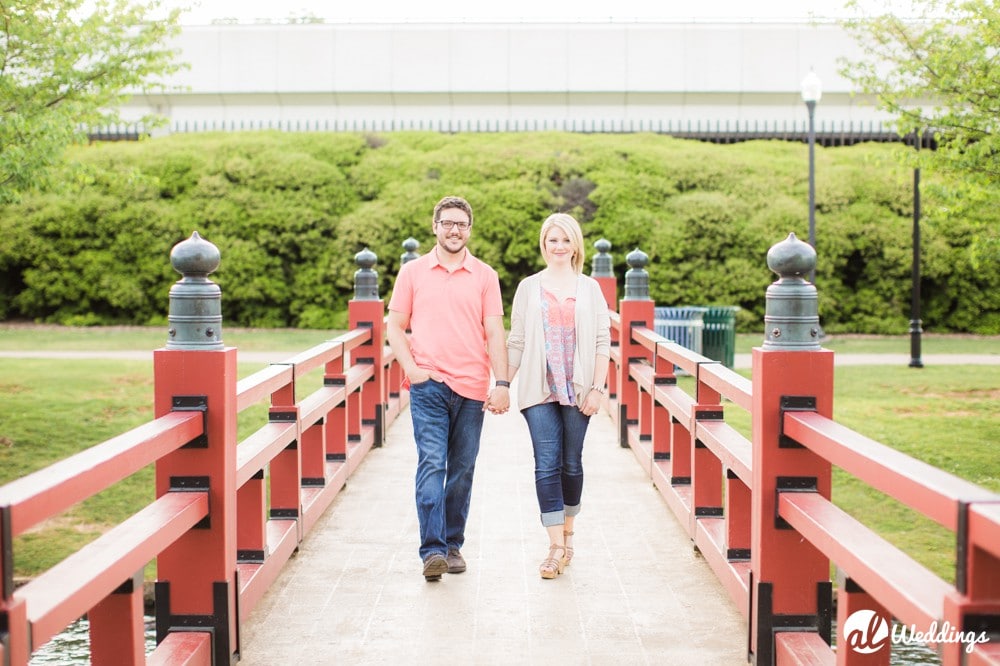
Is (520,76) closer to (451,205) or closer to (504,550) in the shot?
(504,550)

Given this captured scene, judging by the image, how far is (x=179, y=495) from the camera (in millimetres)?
4266

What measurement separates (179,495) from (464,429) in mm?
1893

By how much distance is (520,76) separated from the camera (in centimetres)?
2839

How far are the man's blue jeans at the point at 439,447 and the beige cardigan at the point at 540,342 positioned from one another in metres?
0.33

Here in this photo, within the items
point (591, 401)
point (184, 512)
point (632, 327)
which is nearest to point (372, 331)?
point (632, 327)

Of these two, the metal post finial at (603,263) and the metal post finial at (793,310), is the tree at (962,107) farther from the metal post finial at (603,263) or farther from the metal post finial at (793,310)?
the metal post finial at (793,310)

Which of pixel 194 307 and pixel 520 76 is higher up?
pixel 520 76

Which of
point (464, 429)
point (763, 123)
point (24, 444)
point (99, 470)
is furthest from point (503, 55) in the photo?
point (99, 470)

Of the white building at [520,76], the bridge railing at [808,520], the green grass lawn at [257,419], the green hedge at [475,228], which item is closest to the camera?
the bridge railing at [808,520]

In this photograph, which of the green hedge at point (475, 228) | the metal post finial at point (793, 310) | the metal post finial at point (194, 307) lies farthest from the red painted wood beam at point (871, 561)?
the green hedge at point (475, 228)

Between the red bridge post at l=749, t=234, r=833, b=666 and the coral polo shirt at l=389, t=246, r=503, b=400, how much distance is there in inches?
70.2

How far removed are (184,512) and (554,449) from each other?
2.24 m

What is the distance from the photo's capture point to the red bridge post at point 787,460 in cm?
430

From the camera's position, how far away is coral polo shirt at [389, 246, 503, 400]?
5.69 metres
